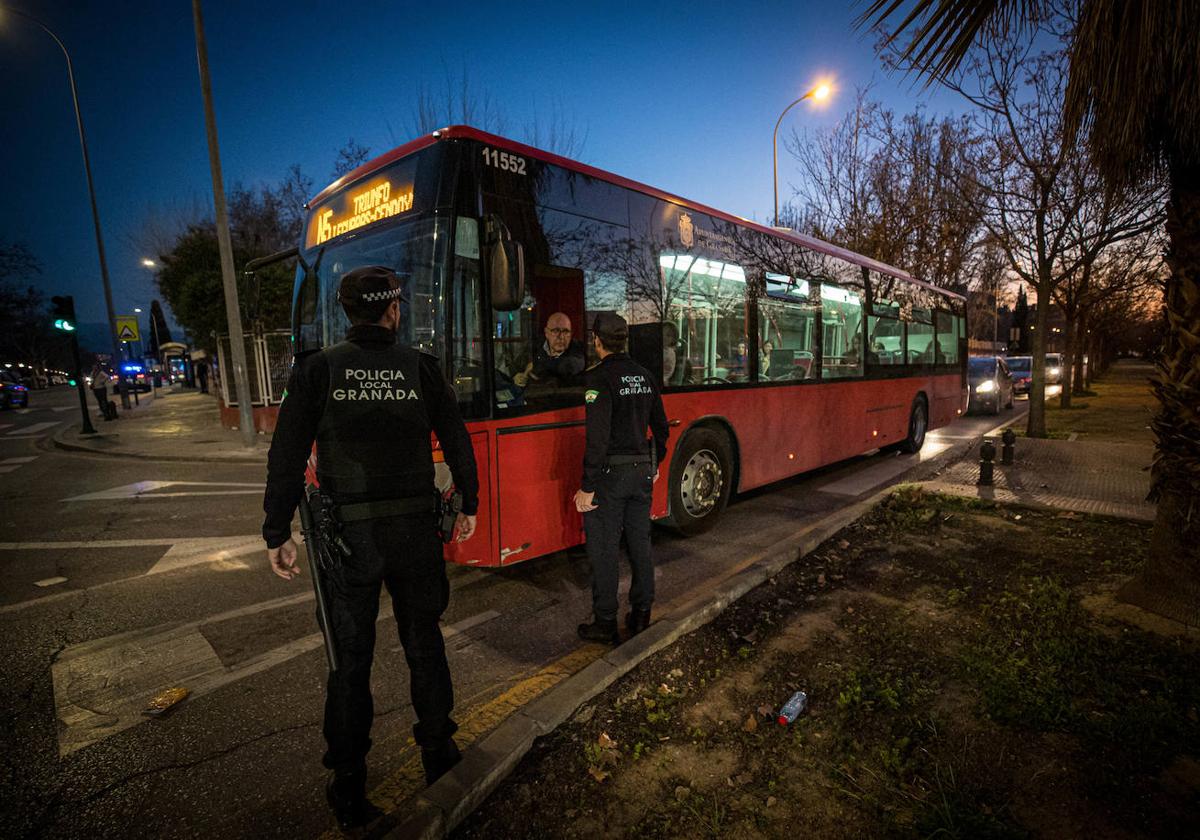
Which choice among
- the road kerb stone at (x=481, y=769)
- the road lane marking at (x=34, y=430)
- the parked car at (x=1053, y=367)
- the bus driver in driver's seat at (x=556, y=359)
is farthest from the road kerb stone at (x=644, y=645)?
the parked car at (x=1053, y=367)

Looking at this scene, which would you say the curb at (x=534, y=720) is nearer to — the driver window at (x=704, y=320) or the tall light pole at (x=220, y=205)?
the driver window at (x=704, y=320)

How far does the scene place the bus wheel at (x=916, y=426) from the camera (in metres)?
10.6

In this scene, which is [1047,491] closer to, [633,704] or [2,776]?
[633,704]

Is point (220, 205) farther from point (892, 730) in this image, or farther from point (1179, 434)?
point (1179, 434)

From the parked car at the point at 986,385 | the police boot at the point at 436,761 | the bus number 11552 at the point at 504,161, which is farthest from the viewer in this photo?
the parked car at the point at 986,385

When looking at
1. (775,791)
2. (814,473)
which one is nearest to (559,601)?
(775,791)

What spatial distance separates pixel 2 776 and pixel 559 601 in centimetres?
304

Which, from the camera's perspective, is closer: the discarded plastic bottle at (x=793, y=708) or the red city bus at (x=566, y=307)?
the discarded plastic bottle at (x=793, y=708)

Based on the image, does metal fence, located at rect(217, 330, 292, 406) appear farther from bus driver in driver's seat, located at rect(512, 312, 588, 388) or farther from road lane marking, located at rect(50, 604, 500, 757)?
bus driver in driver's seat, located at rect(512, 312, 588, 388)

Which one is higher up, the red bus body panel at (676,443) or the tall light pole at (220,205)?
the tall light pole at (220,205)

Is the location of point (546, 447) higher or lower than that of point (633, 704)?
higher

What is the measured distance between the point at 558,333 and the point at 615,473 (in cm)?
142

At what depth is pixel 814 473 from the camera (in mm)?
9078

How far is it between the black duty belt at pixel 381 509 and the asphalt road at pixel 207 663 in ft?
4.05
